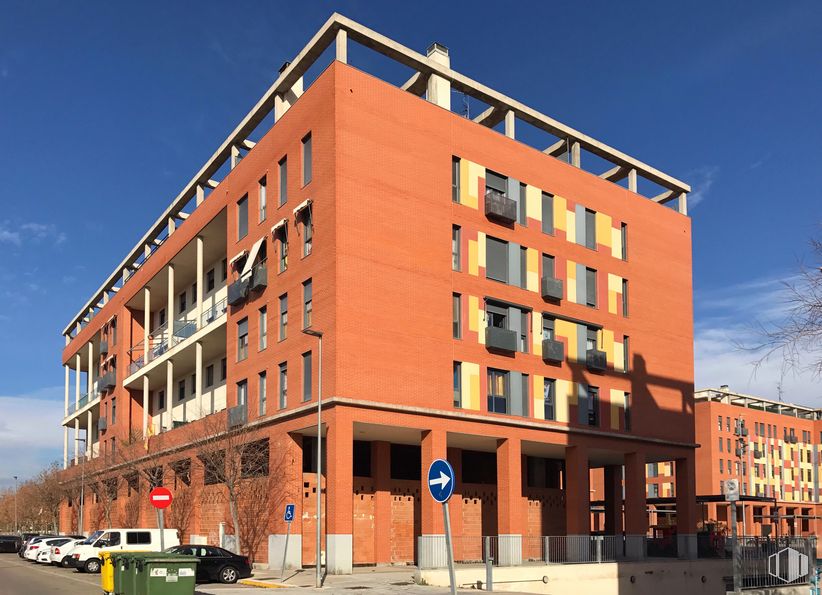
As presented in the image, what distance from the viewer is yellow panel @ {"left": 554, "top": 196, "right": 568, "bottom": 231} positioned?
47281mm

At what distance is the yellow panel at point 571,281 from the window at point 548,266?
105cm

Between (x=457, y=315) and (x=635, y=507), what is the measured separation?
50.7 ft

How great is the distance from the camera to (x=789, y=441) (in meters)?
122

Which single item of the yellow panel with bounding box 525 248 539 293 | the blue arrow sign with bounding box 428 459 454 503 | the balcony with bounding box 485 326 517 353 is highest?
the yellow panel with bounding box 525 248 539 293

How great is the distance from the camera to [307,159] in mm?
41500

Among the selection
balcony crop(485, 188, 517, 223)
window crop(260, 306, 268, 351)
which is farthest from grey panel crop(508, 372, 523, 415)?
window crop(260, 306, 268, 351)

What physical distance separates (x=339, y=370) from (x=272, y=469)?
307 inches

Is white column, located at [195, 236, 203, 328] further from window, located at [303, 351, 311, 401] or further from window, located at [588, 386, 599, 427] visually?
window, located at [588, 386, 599, 427]

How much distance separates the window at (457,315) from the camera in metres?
41.4

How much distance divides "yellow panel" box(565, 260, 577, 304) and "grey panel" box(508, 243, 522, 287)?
3707mm

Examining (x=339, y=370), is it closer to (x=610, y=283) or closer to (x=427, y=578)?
(x=427, y=578)

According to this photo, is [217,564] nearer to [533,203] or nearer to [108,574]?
[108,574]

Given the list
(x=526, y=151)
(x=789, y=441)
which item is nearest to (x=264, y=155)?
(x=526, y=151)

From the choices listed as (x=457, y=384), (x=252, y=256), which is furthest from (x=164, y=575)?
(x=252, y=256)
